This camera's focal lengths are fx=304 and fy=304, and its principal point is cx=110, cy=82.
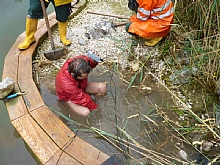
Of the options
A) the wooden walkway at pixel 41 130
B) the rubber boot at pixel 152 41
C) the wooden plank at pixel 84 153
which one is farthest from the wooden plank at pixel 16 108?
the rubber boot at pixel 152 41

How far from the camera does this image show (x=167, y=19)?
3309 mm

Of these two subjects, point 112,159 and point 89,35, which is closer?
point 112,159

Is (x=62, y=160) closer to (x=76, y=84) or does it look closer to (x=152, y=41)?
(x=76, y=84)

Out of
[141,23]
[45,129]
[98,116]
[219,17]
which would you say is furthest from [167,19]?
[45,129]

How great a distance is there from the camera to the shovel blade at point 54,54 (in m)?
3.22

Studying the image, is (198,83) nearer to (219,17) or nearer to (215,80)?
(215,80)

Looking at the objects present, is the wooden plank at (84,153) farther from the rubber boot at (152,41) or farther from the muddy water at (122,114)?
the rubber boot at (152,41)

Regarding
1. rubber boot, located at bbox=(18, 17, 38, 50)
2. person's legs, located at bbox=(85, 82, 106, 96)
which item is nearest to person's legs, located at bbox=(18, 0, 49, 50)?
rubber boot, located at bbox=(18, 17, 38, 50)

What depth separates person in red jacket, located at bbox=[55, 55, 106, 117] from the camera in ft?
8.66

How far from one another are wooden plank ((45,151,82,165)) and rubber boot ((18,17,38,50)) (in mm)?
1458

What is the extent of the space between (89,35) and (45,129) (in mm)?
1586

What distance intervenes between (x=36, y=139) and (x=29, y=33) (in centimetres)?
138

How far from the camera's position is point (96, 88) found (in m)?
2.95

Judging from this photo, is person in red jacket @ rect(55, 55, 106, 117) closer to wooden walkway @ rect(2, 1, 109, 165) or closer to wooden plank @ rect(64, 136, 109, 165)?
wooden walkway @ rect(2, 1, 109, 165)
